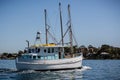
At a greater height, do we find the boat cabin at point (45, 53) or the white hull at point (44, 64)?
the boat cabin at point (45, 53)

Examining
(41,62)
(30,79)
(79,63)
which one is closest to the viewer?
(30,79)

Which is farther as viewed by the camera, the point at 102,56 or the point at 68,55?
the point at 102,56

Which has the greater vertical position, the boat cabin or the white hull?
the boat cabin

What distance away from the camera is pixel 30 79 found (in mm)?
38031

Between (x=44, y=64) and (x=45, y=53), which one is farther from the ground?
(x=45, y=53)

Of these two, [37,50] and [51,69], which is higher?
[37,50]

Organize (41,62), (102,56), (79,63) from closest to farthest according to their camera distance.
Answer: (41,62), (79,63), (102,56)

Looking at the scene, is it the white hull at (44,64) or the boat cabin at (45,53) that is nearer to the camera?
the white hull at (44,64)

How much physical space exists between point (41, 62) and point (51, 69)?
6.71ft

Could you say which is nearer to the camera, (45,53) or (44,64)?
(44,64)

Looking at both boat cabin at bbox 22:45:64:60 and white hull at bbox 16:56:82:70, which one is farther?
boat cabin at bbox 22:45:64:60

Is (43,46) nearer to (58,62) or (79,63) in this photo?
(58,62)

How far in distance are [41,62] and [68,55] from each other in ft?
22.1

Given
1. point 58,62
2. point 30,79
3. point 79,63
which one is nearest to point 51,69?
point 58,62
